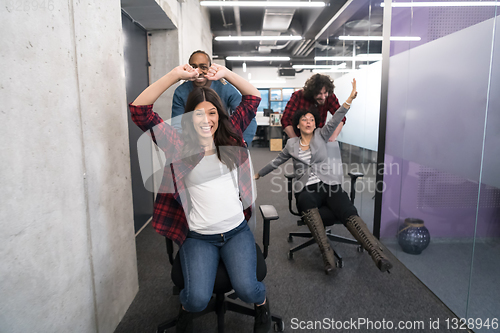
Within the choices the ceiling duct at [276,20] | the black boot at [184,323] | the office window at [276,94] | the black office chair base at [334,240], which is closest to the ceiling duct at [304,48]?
the ceiling duct at [276,20]

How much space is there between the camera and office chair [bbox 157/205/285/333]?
1392 millimetres

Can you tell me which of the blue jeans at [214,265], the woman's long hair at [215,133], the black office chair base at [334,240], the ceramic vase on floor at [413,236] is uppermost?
the woman's long hair at [215,133]

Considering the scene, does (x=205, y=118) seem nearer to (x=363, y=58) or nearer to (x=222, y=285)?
(x=222, y=285)

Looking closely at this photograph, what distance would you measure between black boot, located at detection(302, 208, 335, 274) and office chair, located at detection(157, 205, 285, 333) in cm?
63

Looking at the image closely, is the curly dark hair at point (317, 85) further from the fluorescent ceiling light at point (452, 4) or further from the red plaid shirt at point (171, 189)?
the red plaid shirt at point (171, 189)

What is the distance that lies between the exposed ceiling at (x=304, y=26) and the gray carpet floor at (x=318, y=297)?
2.05m

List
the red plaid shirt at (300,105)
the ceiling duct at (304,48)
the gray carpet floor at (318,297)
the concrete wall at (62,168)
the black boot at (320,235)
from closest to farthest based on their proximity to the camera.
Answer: the concrete wall at (62,168) < the gray carpet floor at (318,297) < the black boot at (320,235) < the red plaid shirt at (300,105) < the ceiling duct at (304,48)

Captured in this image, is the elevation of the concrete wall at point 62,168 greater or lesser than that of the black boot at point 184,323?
greater

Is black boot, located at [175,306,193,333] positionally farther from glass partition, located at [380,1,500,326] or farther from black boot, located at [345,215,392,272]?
glass partition, located at [380,1,500,326]

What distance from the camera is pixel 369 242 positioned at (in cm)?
204

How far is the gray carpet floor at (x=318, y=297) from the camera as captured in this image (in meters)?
1.71

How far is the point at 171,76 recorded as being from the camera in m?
1.41

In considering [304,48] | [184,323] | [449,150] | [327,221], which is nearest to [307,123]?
[327,221]

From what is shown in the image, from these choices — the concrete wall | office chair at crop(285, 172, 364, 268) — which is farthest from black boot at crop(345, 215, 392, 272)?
the concrete wall
